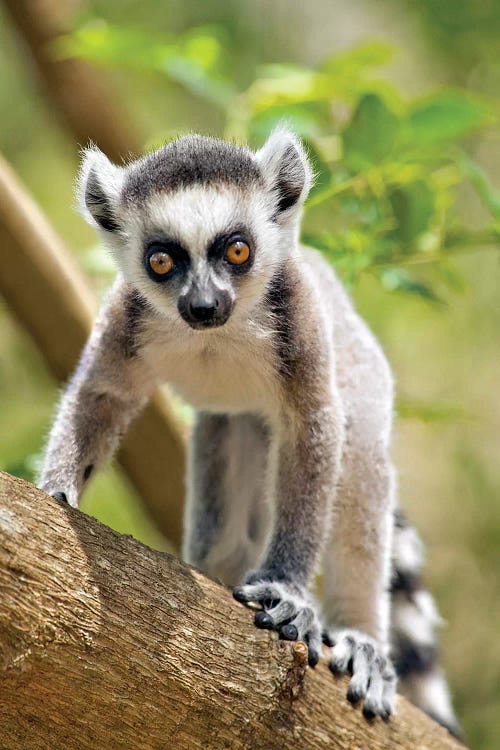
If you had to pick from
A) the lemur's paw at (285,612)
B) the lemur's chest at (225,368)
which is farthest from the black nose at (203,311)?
the lemur's paw at (285,612)

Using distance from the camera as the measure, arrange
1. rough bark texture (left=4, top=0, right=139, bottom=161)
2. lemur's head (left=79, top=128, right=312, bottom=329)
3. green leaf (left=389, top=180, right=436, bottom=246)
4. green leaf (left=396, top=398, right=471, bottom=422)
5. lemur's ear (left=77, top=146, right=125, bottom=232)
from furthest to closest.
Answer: rough bark texture (left=4, top=0, right=139, bottom=161) < green leaf (left=396, top=398, right=471, bottom=422) < green leaf (left=389, top=180, right=436, bottom=246) < lemur's ear (left=77, top=146, right=125, bottom=232) < lemur's head (left=79, top=128, right=312, bottom=329)

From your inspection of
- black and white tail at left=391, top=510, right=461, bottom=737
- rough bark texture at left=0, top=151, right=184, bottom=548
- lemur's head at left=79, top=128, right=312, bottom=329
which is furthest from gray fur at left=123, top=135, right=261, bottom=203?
black and white tail at left=391, top=510, right=461, bottom=737

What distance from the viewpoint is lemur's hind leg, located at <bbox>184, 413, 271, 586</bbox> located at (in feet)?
14.9

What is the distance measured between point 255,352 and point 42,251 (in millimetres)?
1974

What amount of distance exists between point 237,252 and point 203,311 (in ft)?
1.12

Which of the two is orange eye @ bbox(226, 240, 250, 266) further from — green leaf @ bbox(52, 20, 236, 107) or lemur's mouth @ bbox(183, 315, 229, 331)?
green leaf @ bbox(52, 20, 236, 107)

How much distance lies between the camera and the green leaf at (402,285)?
14.1ft

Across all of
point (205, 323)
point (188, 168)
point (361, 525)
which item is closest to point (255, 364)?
point (205, 323)

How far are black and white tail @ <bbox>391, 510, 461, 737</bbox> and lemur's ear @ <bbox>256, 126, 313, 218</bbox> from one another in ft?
6.27

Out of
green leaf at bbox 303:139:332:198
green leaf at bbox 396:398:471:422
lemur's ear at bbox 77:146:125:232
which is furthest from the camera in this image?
green leaf at bbox 396:398:471:422

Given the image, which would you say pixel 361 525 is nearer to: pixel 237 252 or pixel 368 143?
pixel 237 252

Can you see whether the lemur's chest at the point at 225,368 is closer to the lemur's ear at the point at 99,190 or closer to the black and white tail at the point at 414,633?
the lemur's ear at the point at 99,190

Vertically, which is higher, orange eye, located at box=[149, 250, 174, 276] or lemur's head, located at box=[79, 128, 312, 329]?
lemur's head, located at box=[79, 128, 312, 329]

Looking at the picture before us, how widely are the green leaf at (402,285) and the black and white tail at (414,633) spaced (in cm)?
127
